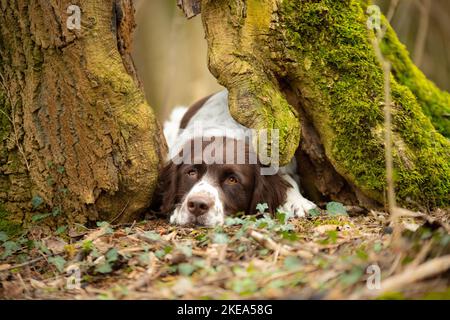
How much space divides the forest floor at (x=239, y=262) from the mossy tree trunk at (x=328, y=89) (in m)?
0.46

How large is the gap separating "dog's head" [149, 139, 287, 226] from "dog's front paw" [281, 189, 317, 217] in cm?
6

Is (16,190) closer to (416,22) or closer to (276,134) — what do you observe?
(276,134)

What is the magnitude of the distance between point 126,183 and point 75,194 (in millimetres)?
362

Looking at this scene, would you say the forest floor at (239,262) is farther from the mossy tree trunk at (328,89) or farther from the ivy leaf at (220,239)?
the mossy tree trunk at (328,89)

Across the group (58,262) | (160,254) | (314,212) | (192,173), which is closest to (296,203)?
(314,212)

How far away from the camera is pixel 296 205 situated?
15.8ft

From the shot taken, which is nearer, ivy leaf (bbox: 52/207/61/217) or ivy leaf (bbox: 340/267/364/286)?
ivy leaf (bbox: 340/267/364/286)

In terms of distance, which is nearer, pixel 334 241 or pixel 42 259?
pixel 334 241

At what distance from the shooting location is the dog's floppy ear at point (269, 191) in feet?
15.5

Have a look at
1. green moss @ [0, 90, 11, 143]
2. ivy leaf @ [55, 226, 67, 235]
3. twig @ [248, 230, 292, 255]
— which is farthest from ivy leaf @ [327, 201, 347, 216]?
green moss @ [0, 90, 11, 143]

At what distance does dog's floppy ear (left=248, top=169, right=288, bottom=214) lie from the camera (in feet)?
15.5

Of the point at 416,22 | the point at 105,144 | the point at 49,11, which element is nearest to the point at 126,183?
the point at 105,144

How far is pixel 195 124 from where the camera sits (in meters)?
5.41

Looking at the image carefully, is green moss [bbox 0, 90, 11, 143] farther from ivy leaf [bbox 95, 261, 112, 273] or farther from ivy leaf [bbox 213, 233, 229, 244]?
ivy leaf [bbox 213, 233, 229, 244]
